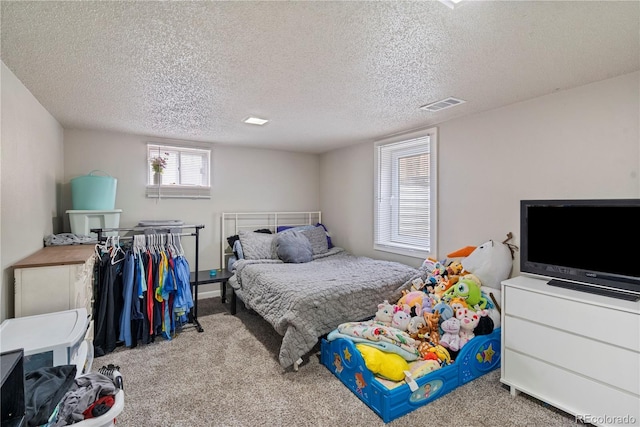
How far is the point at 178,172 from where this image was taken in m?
4.25

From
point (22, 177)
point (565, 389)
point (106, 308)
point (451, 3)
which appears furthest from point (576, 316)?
point (22, 177)

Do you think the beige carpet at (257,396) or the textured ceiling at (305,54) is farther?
the beige carpet at (257,396)

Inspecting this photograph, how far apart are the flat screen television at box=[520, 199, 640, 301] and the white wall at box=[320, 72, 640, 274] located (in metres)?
0.11

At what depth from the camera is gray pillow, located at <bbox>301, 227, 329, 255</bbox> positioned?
435 centimetres

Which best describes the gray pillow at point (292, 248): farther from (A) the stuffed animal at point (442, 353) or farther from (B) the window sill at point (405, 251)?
(A) the stuffed animal at point (442, 353)

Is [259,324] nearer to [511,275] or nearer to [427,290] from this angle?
[427,290]

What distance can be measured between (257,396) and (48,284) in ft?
5.21

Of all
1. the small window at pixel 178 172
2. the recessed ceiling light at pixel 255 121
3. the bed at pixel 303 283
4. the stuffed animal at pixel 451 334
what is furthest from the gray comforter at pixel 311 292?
the recessed ceiling light at pixel 255 121

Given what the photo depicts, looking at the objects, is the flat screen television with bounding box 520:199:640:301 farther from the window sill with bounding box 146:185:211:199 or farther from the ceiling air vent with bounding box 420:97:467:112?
the window sill with bounding box 146:185:211:199

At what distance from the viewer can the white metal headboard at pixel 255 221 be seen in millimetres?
4496

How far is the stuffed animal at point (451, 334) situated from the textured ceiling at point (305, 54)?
1.81 meters

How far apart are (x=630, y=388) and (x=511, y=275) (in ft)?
3.58

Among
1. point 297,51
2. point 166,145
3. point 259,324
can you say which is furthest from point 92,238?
point 297,51

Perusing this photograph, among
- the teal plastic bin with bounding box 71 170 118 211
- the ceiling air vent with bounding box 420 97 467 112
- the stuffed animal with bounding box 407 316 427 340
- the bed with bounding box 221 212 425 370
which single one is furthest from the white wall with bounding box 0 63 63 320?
the ceiling air vent with bounding box 420 97 467 112
